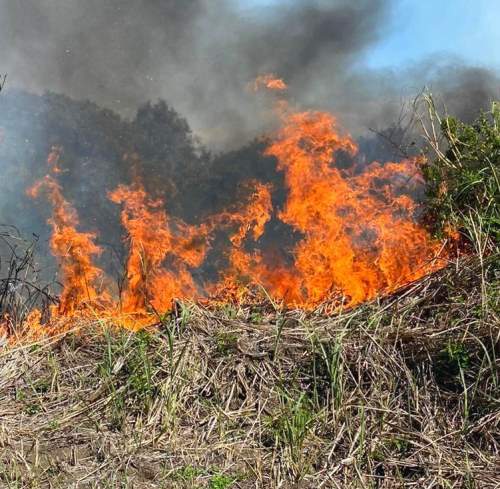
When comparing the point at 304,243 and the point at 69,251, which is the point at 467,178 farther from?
the point at 69,251

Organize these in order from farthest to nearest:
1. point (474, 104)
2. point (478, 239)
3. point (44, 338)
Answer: point (474, 104)
point (44, 338)
point (478, 239)

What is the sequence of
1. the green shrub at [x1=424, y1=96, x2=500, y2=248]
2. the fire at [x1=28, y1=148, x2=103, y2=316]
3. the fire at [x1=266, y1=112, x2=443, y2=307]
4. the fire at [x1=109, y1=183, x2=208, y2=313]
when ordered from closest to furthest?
the green shrub at [x1=424, y1=96, x2=500, y2=248] → the fire at [x1=266, y1=112, x2=443, y2=307] → the fire at [x1=28, y1=148, x2=103, y2=316] → the fire at [x1=109, y1=183, x2=208, y2=313]

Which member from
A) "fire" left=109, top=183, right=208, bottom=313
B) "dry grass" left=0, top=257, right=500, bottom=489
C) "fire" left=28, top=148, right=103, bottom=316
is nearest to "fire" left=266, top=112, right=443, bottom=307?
"dry grass" left=0, top=257, right=500, bottom=489

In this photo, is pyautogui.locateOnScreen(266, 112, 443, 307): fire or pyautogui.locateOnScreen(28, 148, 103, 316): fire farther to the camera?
pyautogui.locateOnScreen(28, 148, 103, 316): fire

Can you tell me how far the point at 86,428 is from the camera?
4.25 meters

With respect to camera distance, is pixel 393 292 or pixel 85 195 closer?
pixel 393 292

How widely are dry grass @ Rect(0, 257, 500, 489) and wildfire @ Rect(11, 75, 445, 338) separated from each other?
507mm

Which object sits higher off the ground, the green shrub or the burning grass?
the green shrub

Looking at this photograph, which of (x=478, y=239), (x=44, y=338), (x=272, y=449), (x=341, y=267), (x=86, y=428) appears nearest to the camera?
(x=272, y=449)

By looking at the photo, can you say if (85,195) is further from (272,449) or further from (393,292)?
(272,449)

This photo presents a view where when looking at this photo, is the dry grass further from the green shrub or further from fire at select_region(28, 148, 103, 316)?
fire at select_region(28, 148, 103, 316)

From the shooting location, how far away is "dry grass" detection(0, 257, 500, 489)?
3766 mm

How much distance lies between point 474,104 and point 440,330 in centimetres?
1099

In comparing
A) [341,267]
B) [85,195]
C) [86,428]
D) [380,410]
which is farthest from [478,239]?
[85,195]
